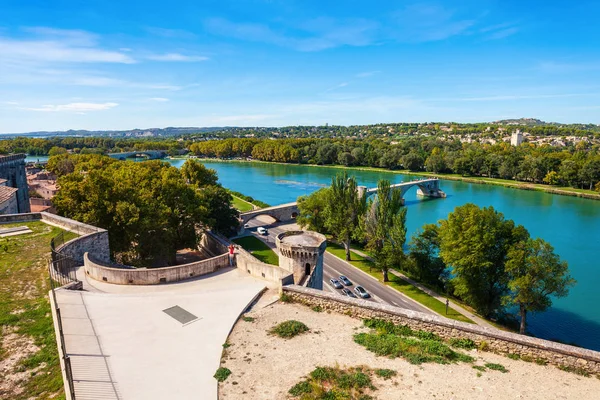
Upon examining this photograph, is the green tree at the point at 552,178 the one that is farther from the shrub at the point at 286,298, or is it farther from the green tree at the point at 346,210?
the shrub at the point at 286,298

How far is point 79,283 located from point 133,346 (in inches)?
210

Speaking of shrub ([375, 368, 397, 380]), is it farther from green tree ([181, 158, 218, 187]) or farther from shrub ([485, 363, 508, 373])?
green tree ([181, 158, 218, 187])

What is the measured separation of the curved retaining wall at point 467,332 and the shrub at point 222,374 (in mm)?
5235

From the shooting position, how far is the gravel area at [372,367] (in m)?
10.3

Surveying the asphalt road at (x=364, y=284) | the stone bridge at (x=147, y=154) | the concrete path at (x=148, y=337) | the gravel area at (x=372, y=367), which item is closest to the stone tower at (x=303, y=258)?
the concrete path at (x=148, y=337)

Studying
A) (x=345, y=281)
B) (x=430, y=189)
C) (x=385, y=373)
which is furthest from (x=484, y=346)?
(x=430, y=189)

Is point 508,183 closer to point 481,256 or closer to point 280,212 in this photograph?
point 280,212

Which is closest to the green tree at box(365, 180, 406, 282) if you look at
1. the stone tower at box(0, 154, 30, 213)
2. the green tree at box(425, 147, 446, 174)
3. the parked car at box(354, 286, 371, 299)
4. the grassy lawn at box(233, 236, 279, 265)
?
the parked car at box(354, 286, 371, 299)

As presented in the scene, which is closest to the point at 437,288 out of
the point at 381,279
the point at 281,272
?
the point at 381,279

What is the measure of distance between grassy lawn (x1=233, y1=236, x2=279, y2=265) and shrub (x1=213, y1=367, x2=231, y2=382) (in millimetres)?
23059

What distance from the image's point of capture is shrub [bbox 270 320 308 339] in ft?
43.3

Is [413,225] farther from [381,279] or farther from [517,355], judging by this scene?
[517,355]

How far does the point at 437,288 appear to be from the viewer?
3055 centimetres

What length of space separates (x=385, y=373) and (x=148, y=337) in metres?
7.48
